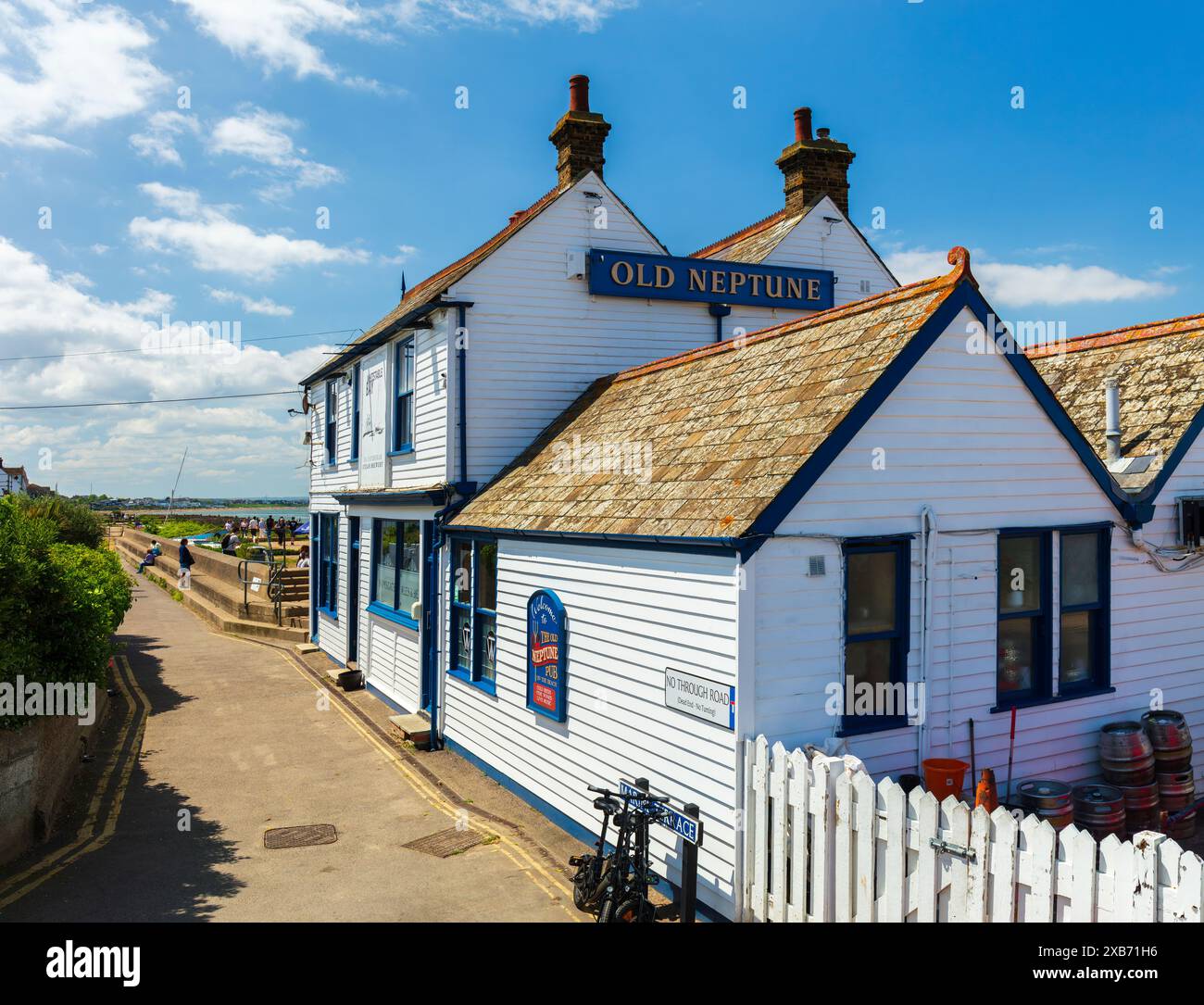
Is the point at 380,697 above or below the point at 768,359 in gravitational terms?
below

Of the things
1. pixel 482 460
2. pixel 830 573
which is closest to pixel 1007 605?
pixel 830 573

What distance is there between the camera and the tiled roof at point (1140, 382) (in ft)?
34.6

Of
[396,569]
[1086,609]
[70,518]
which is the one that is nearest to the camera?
[1086,609]

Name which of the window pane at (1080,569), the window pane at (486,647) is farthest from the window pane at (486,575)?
the window pane at (1080,569)

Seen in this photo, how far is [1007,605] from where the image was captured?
8.90 meters

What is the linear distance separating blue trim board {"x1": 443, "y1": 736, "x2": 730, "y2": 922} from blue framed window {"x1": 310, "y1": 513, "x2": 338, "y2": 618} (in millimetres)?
8533

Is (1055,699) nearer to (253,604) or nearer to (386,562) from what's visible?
(386,562)

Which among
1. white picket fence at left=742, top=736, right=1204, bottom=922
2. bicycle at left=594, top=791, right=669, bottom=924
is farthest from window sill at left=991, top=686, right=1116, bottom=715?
bicycle at left=594, top=791, right=669, bottom=924

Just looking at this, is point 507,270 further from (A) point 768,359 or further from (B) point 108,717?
(B) point 108,717

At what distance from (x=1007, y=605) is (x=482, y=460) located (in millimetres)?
7566

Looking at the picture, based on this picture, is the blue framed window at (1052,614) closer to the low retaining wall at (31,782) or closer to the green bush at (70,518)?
the low retaining wall at (31,782)

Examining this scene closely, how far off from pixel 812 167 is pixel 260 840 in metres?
15.2

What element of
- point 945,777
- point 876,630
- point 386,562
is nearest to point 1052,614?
point 876,630

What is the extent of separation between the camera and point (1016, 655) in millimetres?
9031
